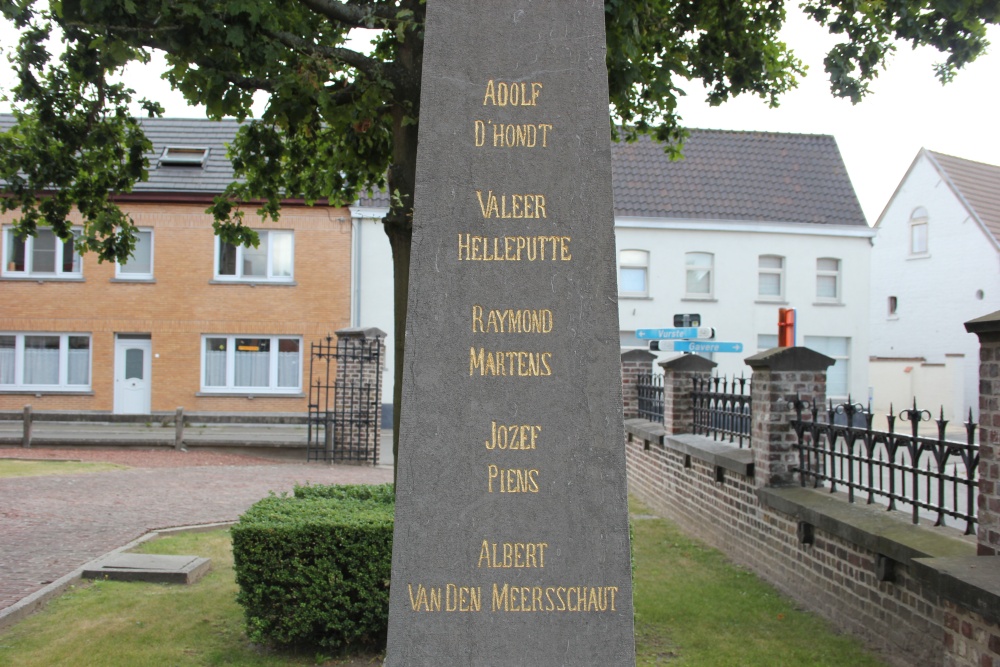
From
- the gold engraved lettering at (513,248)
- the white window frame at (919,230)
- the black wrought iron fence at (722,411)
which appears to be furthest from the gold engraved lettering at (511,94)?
the white window frame at (919,230)

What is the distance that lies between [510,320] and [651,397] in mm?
11196

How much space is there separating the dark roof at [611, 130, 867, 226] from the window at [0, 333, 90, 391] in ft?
50.9

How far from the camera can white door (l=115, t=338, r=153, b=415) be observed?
26.3 metres

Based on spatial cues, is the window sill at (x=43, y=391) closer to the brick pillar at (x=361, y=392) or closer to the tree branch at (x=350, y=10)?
the brick pillar at (x=361, y=392)

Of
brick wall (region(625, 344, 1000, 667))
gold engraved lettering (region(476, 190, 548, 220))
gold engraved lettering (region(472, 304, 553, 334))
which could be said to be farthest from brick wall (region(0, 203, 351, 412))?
gold engraved lettering (region(472, 304, 553, 334))

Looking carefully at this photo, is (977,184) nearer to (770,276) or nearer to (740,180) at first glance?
(740,180)

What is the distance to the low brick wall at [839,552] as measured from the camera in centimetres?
584

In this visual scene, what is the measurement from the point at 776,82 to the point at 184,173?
809 inches

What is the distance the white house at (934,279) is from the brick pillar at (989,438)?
2540 cm

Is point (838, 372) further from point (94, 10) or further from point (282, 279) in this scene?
point (94, 10)

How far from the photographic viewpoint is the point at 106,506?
→ 1270 centimetres

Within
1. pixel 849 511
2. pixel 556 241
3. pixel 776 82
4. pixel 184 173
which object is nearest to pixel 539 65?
pixel 556 241

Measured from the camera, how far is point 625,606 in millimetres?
4328

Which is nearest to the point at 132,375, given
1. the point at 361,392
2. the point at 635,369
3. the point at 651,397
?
the point at 361,392
